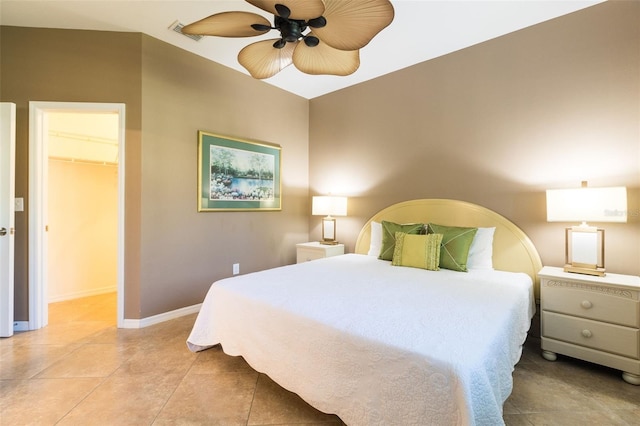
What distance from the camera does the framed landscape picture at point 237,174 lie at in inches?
127

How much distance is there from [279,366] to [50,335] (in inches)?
94.3

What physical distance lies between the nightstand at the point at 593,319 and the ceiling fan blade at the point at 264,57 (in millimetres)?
2550

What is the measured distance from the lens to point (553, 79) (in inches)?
97.7

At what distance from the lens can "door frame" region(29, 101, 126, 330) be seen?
8.57 feet

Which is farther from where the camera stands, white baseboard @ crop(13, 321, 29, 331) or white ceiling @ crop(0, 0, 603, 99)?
white baseboard @ crop(13, 321, 29, 331)

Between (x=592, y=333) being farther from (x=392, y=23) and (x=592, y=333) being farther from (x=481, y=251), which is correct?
(x=392, y=23)

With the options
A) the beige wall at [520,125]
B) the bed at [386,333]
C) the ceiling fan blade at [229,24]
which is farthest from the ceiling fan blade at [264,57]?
the beige wall at [520,125]

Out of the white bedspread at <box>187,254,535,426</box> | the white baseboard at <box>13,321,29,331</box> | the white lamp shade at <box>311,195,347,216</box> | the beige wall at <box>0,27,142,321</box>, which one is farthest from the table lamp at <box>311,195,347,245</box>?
the white baseboard at <box>13,321,29,331</box>

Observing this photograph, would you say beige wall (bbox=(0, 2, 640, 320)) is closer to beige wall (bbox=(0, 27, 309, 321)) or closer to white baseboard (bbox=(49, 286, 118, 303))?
beige wall (bbox=(0, 27, 309, 321))

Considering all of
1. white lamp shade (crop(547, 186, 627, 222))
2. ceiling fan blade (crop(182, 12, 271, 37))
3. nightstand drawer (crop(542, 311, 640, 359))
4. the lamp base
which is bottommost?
nightstand drawer (crop(542, 311, 640, 359))

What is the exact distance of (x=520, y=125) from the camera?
264cm

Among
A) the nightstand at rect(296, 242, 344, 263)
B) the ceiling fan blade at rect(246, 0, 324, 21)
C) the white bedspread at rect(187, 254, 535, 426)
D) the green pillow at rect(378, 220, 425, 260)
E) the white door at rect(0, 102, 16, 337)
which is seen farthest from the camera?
the nightstand at rect(296, 242, 344, 263)

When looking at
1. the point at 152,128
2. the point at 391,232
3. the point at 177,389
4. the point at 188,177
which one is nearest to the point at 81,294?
the point at 188,177

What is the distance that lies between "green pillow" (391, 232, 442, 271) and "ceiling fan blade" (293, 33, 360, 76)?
1563 millimetres
